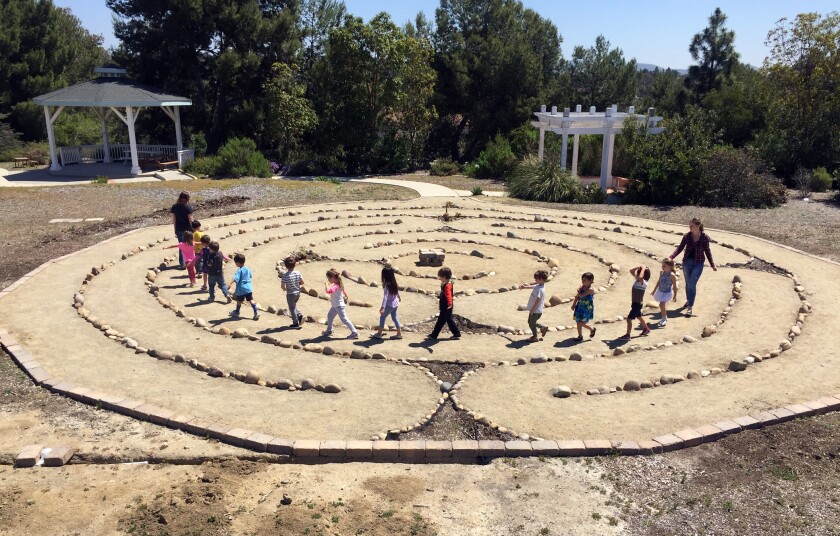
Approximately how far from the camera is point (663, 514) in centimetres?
663

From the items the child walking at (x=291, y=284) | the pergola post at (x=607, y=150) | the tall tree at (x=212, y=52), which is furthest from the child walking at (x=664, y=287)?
the tall tree at (x=212, y=52)

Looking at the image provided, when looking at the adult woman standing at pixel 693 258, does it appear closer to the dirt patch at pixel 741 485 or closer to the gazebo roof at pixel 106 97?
the dirt patch at pixel 741 485

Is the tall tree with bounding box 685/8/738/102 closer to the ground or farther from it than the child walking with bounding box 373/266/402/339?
farther from it

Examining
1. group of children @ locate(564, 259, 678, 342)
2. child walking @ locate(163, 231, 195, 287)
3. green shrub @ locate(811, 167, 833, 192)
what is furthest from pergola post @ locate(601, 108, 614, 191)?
child walking @ locate(163, 231, 195, 287)

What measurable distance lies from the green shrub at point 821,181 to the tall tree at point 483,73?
57.5 ft

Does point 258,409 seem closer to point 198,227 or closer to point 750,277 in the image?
point 198,227

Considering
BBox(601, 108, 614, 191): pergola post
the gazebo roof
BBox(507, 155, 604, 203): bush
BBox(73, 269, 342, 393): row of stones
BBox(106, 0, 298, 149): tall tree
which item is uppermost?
BBox(106, 0, 298, 149): tall tree

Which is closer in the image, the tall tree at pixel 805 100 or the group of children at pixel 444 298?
the group of children at pixel 444 298

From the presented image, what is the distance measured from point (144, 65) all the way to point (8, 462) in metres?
39.1

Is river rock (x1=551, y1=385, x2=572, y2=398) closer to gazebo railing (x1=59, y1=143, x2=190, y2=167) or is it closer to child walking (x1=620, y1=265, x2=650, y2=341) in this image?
child walking (x1=620, y1=265, x2=650, y2=341)

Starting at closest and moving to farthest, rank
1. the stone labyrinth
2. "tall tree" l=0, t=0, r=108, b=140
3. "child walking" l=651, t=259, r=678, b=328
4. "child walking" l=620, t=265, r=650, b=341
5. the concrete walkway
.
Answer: the stone labyrinth → "child walking" l=620, t=265, r=650, b=341 → "child walking" l=651, t=259, r=678, b=328 → the concrete walkway → "tall tree" l=0, t=0, r=108, b=140

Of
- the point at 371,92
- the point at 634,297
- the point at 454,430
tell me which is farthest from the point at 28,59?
the point at 454,430

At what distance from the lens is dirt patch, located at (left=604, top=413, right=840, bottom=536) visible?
6.49 m

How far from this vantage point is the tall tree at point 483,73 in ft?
137
